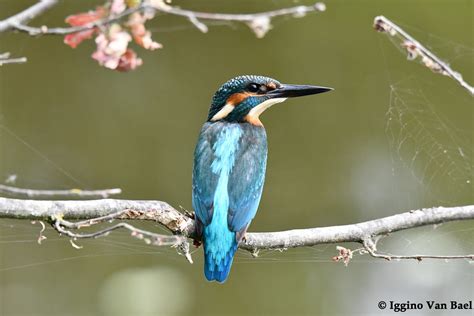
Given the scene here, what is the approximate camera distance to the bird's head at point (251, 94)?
261cm

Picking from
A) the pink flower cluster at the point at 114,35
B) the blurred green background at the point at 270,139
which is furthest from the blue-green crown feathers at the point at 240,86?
the blurred green background at the point at 270,139

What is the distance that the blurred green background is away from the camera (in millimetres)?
3932

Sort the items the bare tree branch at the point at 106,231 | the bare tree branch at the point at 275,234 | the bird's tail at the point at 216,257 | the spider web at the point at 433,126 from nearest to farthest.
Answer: the bare tree branch at the point at 106,231
the bare tree branch at the point at 275,234
the bird's tail at the point at 216,257
the spider web at the point at 433,126

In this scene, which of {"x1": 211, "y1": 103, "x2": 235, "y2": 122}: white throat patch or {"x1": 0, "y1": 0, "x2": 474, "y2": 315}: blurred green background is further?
{"x1": 0, "y1": 0, "x2": 474, "y2": 315}: blurred green background

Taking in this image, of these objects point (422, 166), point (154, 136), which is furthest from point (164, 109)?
point (422, 166)

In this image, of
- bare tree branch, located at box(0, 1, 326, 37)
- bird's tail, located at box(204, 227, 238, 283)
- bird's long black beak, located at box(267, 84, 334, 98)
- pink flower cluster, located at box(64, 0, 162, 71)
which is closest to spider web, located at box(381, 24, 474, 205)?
bird's long black beak, located at box(267, 84, 334, 98)

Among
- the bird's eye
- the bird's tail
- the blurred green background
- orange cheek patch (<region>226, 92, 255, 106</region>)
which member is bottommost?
the blurred green background

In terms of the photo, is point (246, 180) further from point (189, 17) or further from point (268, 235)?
point (189, 17)

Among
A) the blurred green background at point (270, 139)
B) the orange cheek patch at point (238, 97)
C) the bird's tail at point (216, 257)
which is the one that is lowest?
the blurred green background at point (270, 139)

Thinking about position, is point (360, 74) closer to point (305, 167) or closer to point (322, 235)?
point (305, 167)

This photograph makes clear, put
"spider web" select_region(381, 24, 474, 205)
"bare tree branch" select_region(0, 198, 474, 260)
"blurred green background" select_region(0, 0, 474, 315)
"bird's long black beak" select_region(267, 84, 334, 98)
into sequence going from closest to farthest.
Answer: "bare tree branch" select_region(0, 198, 474, 260) → "bird's long black beak" select_region(267, 84, 334, 98) → "spider web" select_region(381, 24, 474, 205) → "blurred green background" select_region(0, 0, 474, 315)

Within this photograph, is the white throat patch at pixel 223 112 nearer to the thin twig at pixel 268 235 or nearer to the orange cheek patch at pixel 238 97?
the orange cheek patch at pixel 238 97

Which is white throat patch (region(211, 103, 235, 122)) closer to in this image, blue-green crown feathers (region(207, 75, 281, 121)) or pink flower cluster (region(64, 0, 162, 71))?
blue-green crown feathers (region(207, 75, 281, 121))

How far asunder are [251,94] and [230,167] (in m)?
0.36
